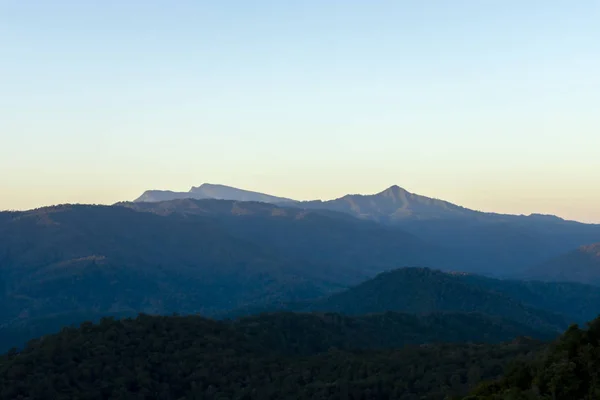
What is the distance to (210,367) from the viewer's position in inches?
3974

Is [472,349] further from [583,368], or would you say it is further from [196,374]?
[583,368]

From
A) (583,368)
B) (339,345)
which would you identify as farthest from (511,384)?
(339,345)

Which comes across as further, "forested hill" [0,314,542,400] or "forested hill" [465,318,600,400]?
"forested hill" [0,314,542,400]

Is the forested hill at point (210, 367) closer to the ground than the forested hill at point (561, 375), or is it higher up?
closer to the ground

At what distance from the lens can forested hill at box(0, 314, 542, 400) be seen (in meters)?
88.1

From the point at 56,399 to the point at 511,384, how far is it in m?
56.0

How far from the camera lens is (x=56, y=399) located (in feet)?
287

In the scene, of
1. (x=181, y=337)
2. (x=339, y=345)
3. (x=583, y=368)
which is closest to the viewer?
(x=583, y=368)

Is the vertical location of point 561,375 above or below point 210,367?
above

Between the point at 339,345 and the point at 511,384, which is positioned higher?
the point at 511,384

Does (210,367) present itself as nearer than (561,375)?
No

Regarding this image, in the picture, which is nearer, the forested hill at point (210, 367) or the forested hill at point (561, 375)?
the forested hill at point (561, 375)

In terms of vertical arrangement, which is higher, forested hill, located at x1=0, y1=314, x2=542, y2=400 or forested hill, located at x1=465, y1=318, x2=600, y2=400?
forested hill, located at x1=465, y1=318, x2=600, y2=400

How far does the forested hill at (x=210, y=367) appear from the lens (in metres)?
88.1
